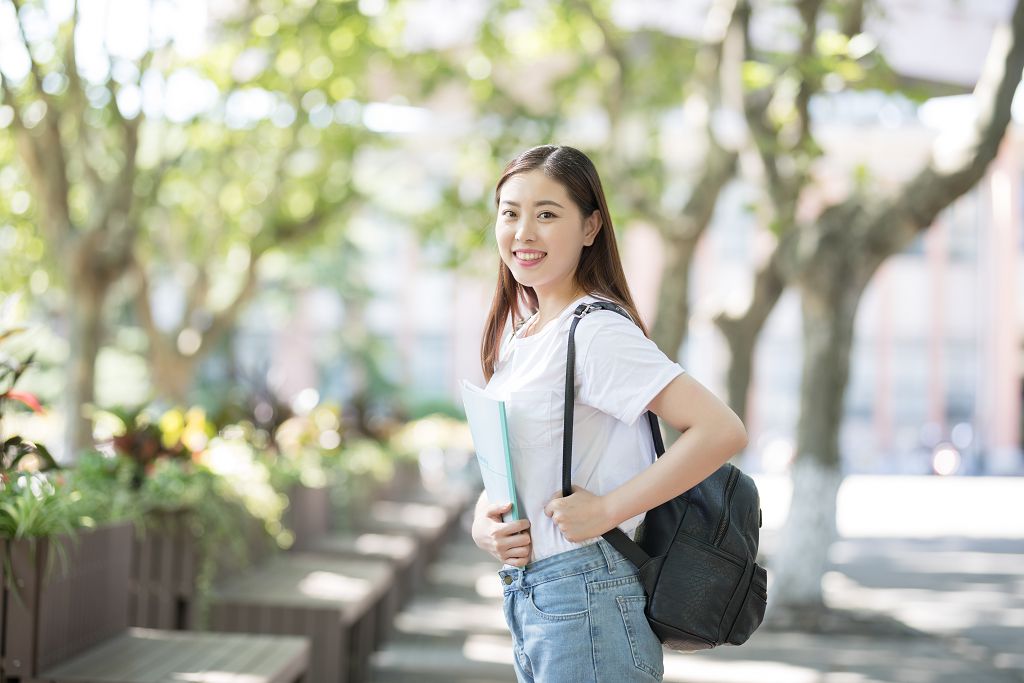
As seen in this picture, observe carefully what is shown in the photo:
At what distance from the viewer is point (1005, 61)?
797 cm

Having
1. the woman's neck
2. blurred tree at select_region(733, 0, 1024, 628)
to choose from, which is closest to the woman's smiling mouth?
the woman's neck

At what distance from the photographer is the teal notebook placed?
7.52 feet

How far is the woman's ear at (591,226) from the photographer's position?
2492mm

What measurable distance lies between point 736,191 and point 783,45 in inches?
1122

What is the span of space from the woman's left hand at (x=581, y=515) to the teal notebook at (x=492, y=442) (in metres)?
0.13

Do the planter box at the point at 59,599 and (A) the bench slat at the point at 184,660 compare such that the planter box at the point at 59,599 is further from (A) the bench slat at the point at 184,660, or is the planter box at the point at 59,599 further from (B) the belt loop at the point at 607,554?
(B) the belt loop at the point at 607,554

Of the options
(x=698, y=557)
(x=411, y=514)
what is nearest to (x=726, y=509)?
(x=698, y=557)

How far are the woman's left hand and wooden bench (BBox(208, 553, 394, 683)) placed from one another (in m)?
3.94

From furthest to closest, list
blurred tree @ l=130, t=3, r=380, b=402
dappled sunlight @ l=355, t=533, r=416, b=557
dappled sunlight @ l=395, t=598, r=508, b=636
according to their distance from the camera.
A: blurred tree @ l=130, t=3, r=380, b=402
dappled sunlight @ l=395, t=598, r=508, b=636
dappled sunlight @ l=355, t=533, r=416, b=557

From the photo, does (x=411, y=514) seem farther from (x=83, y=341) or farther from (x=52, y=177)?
(x=52, y=177)

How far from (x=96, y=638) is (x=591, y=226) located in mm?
2924

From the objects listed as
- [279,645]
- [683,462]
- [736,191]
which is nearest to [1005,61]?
[279,645]

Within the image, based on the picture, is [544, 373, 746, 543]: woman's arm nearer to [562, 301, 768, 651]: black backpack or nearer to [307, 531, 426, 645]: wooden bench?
[562, 301, 768, 651]: black backpack

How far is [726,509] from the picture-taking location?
7.64ft
